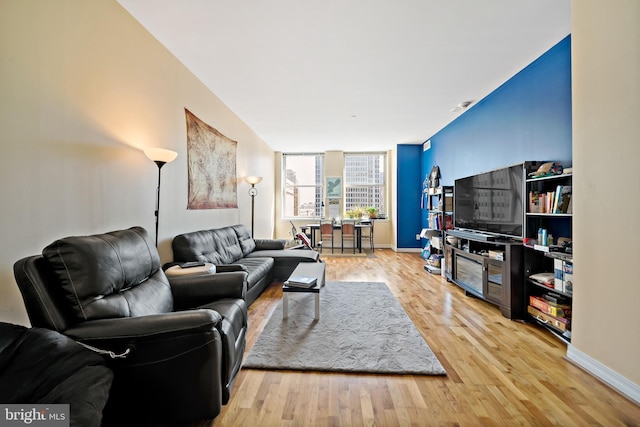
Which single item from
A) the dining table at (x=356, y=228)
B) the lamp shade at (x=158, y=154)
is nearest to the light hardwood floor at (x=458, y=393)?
the lamp shade at (x=158, y=154)

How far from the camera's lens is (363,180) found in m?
7.65

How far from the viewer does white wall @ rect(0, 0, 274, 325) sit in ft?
4.64

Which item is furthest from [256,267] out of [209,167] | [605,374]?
[605,374]

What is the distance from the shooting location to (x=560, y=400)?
1.59m

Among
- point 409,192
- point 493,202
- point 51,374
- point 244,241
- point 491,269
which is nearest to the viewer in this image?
point 51,374

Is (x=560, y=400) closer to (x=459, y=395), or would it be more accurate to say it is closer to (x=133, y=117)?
(x=459, y=395)

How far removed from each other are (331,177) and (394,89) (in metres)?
4.04

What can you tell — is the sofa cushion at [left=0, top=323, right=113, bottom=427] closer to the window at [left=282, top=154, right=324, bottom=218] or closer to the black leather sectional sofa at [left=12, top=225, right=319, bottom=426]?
the black leather sectional sofa at [left=12, top=225, right=319, bottom=426]

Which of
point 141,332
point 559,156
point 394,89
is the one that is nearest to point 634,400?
point 559,156

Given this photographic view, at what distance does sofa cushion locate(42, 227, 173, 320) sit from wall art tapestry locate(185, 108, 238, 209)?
1529mm

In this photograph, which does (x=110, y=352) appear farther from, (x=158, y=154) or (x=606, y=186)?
(x=606, y=186)

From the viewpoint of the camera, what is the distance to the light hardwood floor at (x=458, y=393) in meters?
1.45

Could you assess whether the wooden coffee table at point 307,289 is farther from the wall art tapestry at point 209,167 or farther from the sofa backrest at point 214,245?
the wall art tapestry at point 209,167

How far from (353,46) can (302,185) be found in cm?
530
